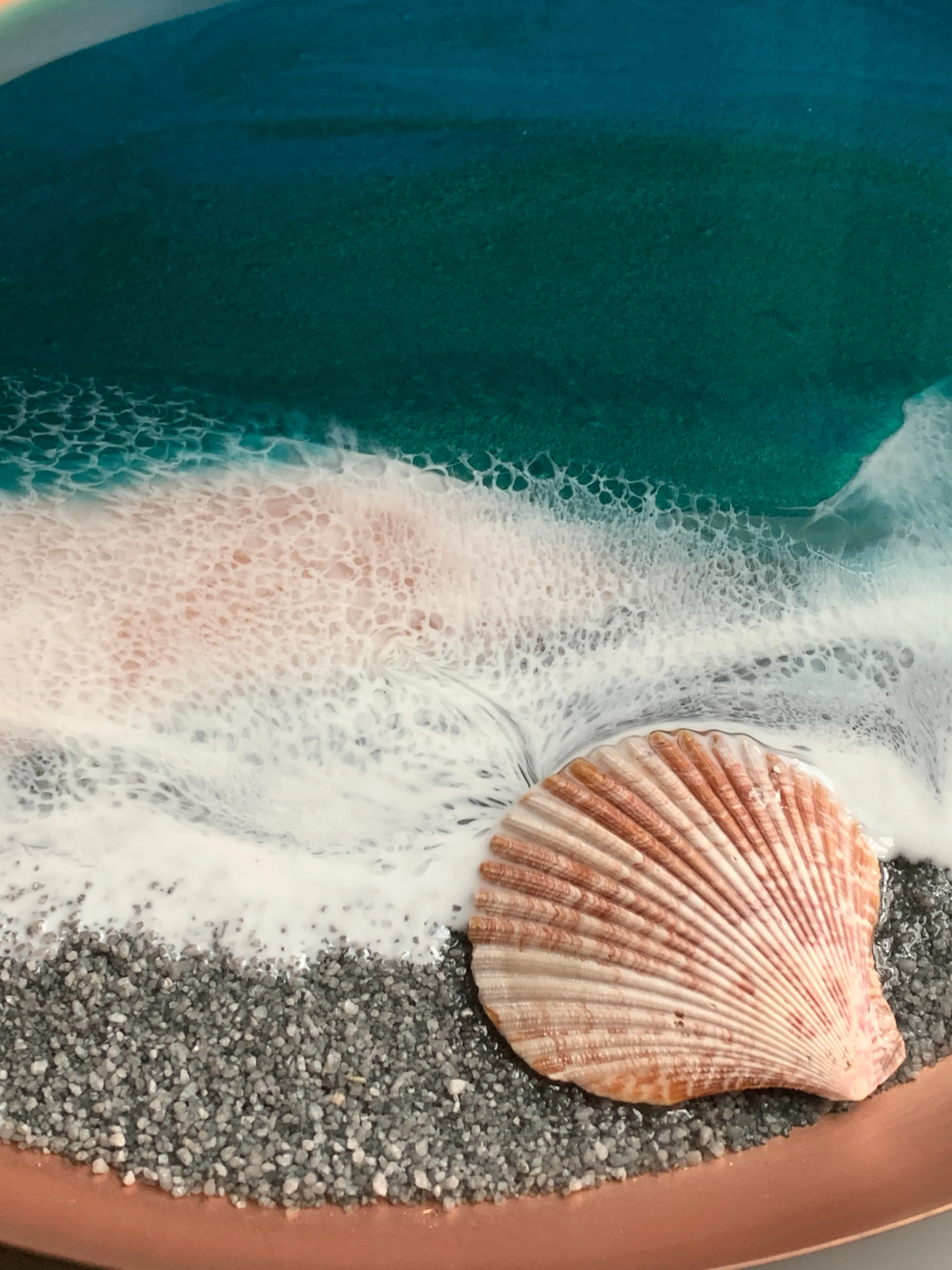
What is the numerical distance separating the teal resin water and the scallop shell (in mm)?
35

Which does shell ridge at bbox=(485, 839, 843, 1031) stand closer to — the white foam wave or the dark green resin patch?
the white foam wave

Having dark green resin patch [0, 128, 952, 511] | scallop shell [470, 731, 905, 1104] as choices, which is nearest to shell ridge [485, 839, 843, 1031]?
scallop shell [470, 731, 905, 1104]

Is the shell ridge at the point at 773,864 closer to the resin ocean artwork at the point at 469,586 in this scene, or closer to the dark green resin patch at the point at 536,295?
the resin ocean artwork at the point at 469,586

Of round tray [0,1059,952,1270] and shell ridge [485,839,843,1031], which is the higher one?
shell ridge [485,839,843,1031]

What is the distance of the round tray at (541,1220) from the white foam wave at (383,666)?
0.14 m

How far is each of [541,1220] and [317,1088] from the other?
14 centimetres

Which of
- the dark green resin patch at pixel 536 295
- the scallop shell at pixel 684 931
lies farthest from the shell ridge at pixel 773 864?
the dark green resin patch at pixel 536 295

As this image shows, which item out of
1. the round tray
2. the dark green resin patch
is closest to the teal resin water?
the dark green resin patch

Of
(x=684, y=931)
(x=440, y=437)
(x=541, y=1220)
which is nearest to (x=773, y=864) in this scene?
(x=684, y=931)

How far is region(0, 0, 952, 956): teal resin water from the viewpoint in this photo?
22.2 inches

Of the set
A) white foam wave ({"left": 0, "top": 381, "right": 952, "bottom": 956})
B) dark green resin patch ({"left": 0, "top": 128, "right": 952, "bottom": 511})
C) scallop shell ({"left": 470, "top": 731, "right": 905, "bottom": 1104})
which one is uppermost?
dark green resin patch ({"left": 0, "top": 128, "right": 952, "bottom": 511})

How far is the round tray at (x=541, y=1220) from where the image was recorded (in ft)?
1.67

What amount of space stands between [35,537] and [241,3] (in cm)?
33

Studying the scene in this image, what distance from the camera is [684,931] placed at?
1.84ft
